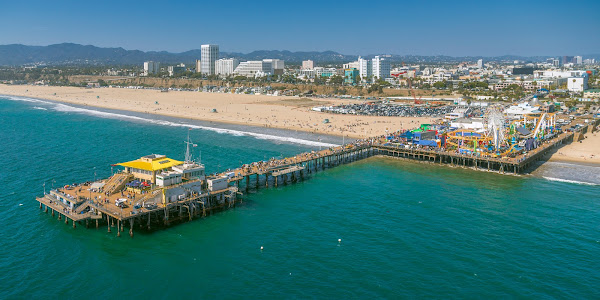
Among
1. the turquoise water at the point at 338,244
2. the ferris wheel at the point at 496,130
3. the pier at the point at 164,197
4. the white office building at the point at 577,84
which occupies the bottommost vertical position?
the turquoise water at the point at 338,244

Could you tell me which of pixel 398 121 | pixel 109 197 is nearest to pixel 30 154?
pixel 109 197

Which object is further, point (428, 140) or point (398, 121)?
point (398, 121)

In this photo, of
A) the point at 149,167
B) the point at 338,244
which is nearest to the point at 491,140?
the point at 338,244

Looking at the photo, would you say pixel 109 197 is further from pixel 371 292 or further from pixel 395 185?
pixel 395 185

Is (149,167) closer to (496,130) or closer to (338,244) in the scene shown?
(338,244)

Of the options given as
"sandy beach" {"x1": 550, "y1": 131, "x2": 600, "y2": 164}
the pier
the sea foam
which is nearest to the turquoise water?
the pier

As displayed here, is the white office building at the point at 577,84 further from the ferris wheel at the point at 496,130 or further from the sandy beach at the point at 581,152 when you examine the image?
the ferris wheel at the point at 496,130

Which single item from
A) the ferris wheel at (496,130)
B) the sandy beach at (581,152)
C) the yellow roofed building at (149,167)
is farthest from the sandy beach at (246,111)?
the yellow roofed building at (149,167)
